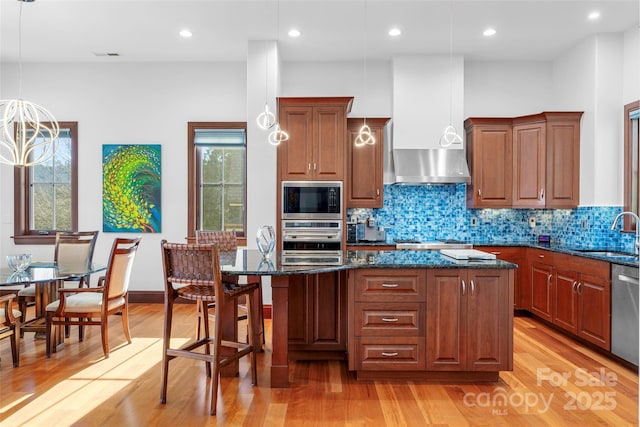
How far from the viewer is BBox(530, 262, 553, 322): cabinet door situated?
4.56 meters

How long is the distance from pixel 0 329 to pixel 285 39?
13.0 feet

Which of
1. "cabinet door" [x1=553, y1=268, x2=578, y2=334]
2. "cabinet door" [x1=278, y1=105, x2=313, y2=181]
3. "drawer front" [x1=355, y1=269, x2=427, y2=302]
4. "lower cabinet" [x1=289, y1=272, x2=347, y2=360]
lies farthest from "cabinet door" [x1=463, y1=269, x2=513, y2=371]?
Result: "cabinet door" [x1=278, y1=105, x2=313, y2=181]

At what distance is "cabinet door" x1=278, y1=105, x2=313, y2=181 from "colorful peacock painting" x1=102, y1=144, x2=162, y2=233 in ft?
6.32

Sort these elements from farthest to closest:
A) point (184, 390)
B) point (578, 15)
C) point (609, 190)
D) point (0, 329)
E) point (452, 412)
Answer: point (609, 190), point (578, 15), point (0, 329), point (184, 390), point (452, 412)

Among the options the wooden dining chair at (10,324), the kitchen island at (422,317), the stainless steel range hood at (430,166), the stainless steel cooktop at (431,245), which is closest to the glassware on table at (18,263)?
the wooden dining chair at (10,324)

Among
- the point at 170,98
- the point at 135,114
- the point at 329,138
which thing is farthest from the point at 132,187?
the point at 329,138

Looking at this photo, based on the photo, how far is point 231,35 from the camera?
16.1 ft

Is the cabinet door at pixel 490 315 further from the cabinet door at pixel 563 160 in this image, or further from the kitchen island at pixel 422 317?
the cabinet door at pixel 563 160

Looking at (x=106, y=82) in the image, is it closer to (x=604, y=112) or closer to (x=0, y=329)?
(x=0, y=329)

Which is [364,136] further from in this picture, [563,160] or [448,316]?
[448,316]

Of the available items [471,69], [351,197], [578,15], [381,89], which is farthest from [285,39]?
[578,15]

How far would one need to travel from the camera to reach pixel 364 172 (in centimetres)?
531

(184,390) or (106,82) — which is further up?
(106,82)

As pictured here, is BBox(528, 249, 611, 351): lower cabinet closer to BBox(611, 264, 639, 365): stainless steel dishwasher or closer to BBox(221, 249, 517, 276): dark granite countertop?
BBox(611, 264, 639, 365): stainless steel dishwasher
